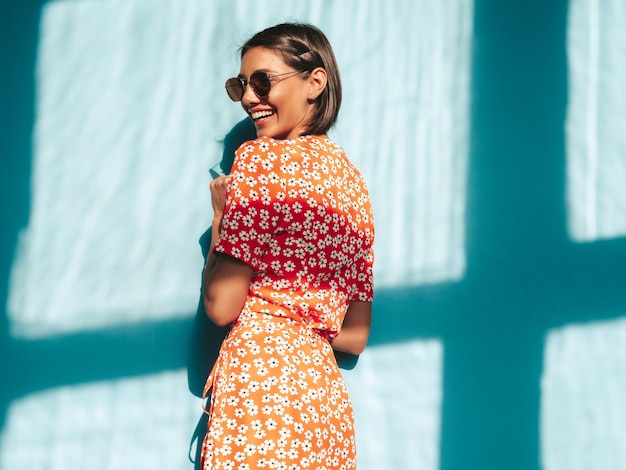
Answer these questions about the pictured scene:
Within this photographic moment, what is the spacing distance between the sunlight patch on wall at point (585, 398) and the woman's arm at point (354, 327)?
549 mm

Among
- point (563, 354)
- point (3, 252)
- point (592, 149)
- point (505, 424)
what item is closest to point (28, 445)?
point (3, 252)

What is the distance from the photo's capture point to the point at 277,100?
6.42 ft

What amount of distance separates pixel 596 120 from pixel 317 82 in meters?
0.94

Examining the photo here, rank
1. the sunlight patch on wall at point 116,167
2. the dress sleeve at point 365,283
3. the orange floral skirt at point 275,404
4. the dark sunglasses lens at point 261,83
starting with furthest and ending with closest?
the sunlight patch on wall at point 116,167 < the dress sleeve at point 365,283 < the dark sunglasses lens at point 261,83 < the orange floral skirt at point 275,404

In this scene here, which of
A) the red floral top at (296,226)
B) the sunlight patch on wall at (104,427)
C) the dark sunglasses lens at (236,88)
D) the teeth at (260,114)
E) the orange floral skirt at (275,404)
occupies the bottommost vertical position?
the sunlight patch on wall at (104,427)

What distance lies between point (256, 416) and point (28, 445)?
2.78 feet

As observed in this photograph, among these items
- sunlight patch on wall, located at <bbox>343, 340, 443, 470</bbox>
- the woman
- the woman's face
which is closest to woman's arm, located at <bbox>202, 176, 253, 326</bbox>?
the woman

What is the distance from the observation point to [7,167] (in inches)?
90.7

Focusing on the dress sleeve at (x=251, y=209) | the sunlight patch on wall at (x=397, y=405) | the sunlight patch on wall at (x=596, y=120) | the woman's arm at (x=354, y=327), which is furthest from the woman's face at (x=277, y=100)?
the sunlight patch on wall at (x=596, y=120)

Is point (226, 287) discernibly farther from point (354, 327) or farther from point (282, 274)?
point (354, 327)

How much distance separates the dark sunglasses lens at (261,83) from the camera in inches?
76.3

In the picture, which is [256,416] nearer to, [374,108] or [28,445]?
[28,445]

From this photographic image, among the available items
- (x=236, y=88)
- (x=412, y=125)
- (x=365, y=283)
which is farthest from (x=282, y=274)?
(x=412, y=125)

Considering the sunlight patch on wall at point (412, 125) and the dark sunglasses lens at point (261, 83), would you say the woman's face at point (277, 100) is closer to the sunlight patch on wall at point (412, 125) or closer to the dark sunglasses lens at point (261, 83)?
the dark sunglasses lens at point (261, 83)
